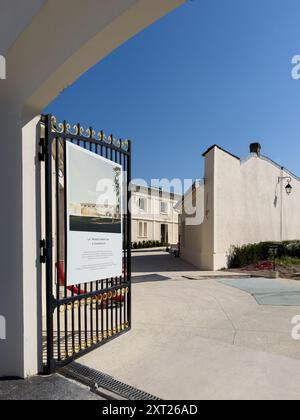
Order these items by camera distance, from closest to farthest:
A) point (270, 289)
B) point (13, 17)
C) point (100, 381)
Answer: point (13, 17), point (100, 381), point (270, 289)

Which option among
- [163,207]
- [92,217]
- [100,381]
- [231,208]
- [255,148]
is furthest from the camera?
[163,207]

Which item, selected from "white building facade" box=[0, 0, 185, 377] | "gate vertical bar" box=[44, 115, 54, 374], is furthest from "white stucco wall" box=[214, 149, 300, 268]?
"white building facade" box=[0, 0, 185, 377]

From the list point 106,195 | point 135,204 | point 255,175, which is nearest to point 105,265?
point 106,195

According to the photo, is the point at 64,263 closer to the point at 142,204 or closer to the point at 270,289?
the point at 270,289

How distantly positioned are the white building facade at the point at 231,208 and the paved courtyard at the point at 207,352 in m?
6.94

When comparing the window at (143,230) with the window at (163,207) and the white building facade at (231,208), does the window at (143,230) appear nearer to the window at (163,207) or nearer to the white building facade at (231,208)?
the window at (163,207)

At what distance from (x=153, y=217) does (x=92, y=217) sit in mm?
32482

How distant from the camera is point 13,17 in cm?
322

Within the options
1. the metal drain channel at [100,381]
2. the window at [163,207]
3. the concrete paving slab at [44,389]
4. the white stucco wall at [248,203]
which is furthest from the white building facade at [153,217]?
the concrete paving slab at [44,389]

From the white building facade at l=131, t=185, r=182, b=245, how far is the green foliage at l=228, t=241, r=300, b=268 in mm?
16783

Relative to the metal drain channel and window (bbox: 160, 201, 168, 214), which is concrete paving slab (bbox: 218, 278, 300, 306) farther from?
window (bbox: 160, 201, 168, 214)

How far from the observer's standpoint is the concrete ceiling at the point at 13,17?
10.00 feet

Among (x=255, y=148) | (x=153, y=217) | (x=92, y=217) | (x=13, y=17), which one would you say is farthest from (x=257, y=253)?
(x=153, y=217)
